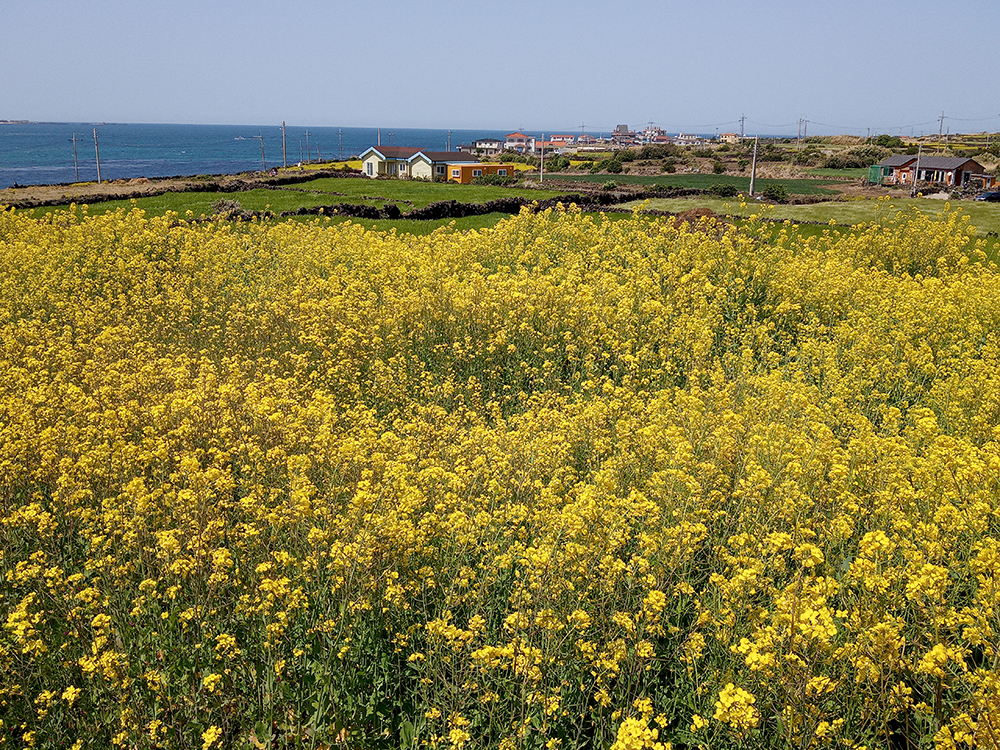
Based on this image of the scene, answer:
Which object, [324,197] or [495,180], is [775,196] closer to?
[324,197]

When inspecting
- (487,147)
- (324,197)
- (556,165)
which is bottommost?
(324,197)

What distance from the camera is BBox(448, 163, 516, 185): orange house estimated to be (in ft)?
227

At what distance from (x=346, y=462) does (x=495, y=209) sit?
1081 inches

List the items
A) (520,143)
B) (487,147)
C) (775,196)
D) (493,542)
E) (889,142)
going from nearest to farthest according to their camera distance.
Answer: (493,542), (775,196), (889,142), (487,147), (520,143)

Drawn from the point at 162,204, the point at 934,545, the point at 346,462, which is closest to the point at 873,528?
the point at 934,545

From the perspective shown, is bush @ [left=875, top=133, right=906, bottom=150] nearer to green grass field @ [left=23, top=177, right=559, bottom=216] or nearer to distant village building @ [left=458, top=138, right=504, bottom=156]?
distant village building @ [left=458, top=138, right=504, bottom=156]

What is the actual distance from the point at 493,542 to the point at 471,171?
67947mm

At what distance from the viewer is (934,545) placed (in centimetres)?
434

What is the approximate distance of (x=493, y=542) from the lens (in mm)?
5234

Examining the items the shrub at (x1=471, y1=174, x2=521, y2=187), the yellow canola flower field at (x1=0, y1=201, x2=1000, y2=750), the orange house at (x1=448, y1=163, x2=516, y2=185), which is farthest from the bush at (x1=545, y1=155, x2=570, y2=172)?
the yellow canola flower field at (x1=0, y1=201, x2=1000, y2=750)

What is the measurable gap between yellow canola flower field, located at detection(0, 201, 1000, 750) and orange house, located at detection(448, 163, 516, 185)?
61.2m

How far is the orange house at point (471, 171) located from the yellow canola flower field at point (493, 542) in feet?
201

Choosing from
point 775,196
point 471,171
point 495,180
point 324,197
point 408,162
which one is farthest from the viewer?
point 408,162

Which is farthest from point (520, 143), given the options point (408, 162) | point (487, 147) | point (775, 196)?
point (775, 196)
